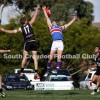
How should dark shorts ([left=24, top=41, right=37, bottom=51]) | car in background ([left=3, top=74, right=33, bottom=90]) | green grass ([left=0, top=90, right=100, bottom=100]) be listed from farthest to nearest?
car in background ([left=3, top=74, right=33, bottom=90]), dark shorts ([left=24, top=41, right=37, bottom=51]), green grass ([left=0, top=90, right=100, bottom=100])

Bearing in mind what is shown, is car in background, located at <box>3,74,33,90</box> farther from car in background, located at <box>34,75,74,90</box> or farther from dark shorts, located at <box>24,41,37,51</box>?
dark shorts, located at <box>24,41,37,51</box>

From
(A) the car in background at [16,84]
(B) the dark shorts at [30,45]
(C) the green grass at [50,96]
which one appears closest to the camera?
(C) the green grass at [50,96]

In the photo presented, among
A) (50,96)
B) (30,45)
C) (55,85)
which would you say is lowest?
(55,85)

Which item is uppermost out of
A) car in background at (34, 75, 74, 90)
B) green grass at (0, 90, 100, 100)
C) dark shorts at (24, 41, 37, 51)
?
dark shorts at (24, 41, 37, 51)

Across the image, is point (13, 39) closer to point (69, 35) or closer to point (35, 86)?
point (69, 35)

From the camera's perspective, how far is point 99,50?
24.6 metres

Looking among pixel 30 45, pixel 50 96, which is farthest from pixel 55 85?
pixel 50 96

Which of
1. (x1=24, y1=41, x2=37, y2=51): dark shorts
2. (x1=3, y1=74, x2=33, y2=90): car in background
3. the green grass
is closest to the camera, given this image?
the green grass

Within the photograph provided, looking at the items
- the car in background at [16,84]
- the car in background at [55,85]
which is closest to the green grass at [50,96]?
the car in background at [55,85]

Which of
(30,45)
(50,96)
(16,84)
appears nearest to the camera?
(50,96)

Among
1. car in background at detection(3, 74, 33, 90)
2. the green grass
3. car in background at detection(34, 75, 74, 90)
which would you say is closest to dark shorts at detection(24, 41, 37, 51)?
the green grass

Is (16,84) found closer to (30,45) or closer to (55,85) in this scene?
(55,85)

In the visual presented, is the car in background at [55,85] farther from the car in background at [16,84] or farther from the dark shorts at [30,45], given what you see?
the dark shorts at [30,45]

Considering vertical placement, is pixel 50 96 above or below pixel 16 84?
above
